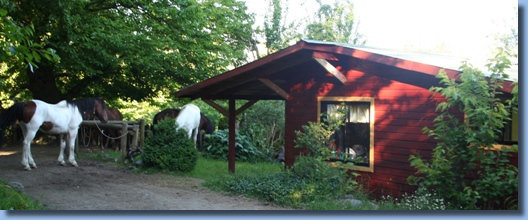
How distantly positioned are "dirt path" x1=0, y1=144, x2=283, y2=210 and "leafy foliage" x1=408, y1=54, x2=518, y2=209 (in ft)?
7.63

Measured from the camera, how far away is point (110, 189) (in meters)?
8.34

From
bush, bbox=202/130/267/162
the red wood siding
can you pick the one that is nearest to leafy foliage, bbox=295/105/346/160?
the red wood siding

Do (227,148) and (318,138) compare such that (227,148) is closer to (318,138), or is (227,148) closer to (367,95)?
(318,138)

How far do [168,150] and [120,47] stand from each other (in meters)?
3.98

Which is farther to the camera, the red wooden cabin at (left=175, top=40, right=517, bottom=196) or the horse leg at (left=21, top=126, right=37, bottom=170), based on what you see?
the horse leg at (left=21, top=126, right=37, bottom=170)

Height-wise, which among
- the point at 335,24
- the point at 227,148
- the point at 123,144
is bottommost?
the point at 227,148

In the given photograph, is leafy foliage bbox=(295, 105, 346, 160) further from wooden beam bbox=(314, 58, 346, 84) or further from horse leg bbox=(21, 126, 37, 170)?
horse leg bbox=(21, 126, 37, 170)

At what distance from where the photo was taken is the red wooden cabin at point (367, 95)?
7.22 metres

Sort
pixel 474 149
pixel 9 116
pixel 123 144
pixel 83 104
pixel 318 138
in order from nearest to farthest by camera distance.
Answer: pixel 474 149 < pixel 318 138 < pixel 9 116 < pixel 83 104 < pixel 123 144

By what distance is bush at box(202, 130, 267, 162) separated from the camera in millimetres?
14383

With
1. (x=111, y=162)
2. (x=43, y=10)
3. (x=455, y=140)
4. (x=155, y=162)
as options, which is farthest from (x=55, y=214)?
(x=43, y=10)

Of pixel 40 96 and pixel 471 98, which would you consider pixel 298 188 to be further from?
pixel 40 96

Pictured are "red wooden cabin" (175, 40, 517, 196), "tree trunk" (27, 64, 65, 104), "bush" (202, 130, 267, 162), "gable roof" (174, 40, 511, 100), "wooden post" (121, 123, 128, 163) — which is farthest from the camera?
"tree trunk" (27, 64, 65, 104)

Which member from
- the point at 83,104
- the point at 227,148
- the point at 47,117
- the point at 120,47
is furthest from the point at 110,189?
the point at 227,148
